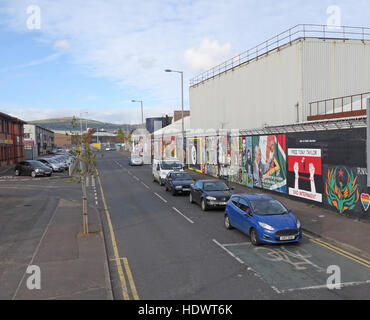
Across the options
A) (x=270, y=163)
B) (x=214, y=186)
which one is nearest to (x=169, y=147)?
(x=270, y=163)

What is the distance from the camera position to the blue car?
11219 mm

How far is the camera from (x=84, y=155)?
43.5 ft

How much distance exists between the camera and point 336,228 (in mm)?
13656

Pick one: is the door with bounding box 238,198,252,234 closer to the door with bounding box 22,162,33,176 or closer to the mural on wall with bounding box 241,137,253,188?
the mural on wall with bounding box 241,137,253,188

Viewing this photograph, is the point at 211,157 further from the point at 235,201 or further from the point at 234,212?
the point at 234,212

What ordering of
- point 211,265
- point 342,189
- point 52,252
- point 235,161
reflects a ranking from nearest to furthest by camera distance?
point 211,265, point 52,252, point 342,189, point 235,161

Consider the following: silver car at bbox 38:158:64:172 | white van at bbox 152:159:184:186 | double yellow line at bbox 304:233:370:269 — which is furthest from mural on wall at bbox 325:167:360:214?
silver car at bbox 38:158:64:172

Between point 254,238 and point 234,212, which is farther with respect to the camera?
point 234,212

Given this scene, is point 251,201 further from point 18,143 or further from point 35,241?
point 18,143

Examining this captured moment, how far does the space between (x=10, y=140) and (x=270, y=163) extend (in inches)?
1692

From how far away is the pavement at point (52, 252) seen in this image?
7.92m

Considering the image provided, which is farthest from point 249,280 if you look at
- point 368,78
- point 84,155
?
point 368,78

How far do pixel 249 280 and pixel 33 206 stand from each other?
47.9ft

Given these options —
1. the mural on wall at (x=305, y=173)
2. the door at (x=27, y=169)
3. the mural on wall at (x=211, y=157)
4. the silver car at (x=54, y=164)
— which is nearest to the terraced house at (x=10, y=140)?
the silver car at (x=54, y=164)
